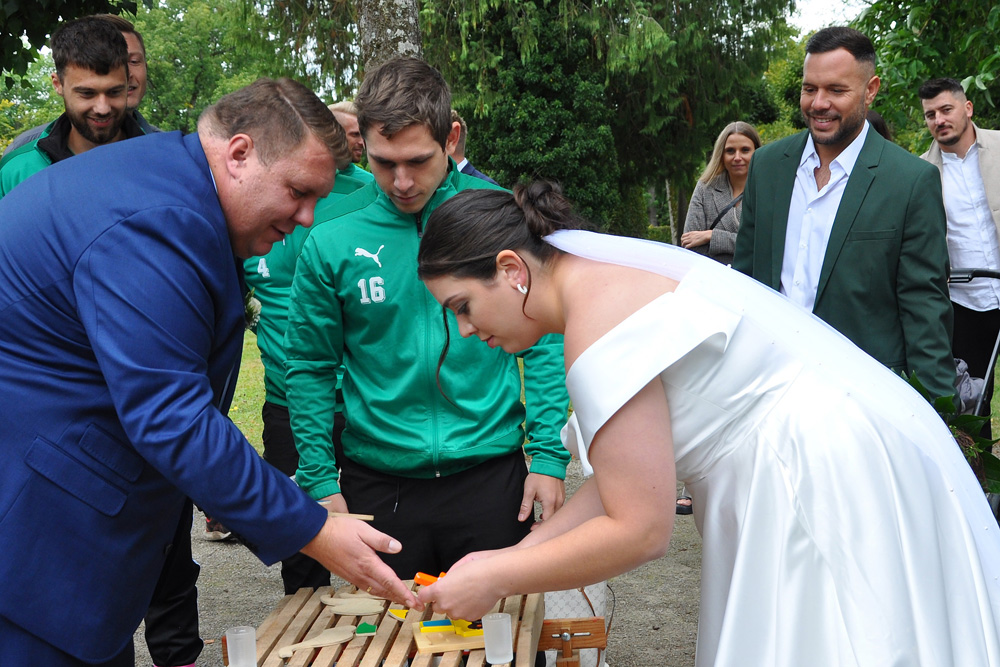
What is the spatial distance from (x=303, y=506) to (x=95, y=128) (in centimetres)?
246

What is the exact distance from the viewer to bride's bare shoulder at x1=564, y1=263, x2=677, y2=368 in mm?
1848

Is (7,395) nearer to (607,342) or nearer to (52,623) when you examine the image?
(52,623)

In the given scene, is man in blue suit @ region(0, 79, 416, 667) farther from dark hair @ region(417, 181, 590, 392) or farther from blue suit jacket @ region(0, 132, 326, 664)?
dark hair @ region(417, 181, 590, 392)

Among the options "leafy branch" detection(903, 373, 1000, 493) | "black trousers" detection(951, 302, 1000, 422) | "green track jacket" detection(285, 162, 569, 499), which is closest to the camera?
"green track jacket" detection(285, 162, 569, 499)

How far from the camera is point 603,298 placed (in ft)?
6.18

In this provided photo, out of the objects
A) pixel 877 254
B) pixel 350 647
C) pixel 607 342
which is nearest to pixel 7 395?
pixel 350 647

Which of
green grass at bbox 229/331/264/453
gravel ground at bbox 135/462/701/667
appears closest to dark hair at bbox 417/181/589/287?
gravel ground at bbox 135/462/701/667

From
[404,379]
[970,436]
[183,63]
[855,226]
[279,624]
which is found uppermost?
[855,226]

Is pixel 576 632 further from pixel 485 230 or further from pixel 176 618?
pixel 176 618

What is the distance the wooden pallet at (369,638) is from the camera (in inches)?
89.6

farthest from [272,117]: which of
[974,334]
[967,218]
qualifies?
[967,218]

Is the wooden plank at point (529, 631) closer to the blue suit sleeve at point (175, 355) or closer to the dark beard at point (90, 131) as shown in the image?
the blue suit sleeve at point (175, 355)

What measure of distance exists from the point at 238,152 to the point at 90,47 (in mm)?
2267

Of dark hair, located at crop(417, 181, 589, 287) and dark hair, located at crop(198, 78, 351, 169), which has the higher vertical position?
dark hair, located at crop(198, 78, 351, 169)
